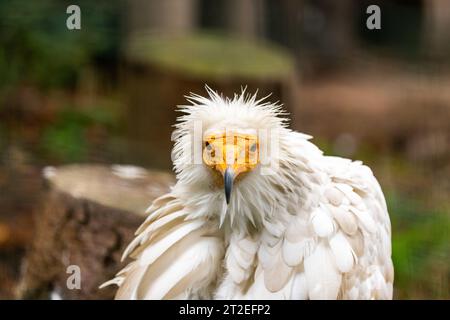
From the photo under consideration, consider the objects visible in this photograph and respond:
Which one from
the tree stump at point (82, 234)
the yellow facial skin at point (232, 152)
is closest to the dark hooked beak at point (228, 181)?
the yellow facial skin at point (232, 152)

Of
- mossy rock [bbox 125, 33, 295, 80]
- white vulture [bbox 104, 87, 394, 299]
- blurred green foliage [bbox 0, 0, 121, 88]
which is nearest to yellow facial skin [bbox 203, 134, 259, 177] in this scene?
white vulture [bbox 104, 87, 394, 299]

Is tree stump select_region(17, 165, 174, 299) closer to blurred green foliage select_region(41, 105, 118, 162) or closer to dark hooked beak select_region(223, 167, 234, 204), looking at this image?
dark hooked beak select_region(223, 167, 234, 204)

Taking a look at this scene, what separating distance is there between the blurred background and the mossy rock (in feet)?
0.06

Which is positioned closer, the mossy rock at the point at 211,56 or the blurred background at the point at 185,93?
the blurred background at the point at 185,93

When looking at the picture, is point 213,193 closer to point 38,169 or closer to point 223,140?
point 223,140

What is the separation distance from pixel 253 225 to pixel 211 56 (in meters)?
4.08

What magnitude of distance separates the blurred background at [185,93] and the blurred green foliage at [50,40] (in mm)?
11

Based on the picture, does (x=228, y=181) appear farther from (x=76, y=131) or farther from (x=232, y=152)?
(x=76, y=131)

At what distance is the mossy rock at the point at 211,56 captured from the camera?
6.76 m

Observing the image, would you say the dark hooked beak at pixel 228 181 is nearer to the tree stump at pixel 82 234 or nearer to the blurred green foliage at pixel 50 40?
the tree stump at pixel 82 234

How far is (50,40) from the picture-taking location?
7883 mm

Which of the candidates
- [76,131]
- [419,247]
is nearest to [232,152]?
[419,247]

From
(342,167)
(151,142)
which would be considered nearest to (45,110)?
(151,142)

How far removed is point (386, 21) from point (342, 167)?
8.85 meters
